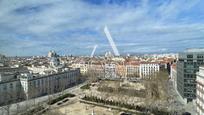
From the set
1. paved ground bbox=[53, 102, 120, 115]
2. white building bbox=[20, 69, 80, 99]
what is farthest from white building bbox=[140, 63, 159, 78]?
paved ground bbox=[53, 102, 120, 115]

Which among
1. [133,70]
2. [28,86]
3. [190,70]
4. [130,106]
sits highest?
[190,70]

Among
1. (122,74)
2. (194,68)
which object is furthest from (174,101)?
(122,74)

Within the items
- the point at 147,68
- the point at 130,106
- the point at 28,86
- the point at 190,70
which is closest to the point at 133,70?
the point at 147,68

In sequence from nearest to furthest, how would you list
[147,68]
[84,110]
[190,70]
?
[84,110]
[190,70]
[147,68]

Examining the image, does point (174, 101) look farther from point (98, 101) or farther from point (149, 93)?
point (98, 101)

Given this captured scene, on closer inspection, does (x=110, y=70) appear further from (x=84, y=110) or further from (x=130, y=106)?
(x=84, y=110)

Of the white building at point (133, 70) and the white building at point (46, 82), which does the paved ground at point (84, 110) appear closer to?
the white building at point (46, 82)

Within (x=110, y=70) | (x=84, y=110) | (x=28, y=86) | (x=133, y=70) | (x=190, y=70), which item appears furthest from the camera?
(x=110, y=70)

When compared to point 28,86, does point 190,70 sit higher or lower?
higher

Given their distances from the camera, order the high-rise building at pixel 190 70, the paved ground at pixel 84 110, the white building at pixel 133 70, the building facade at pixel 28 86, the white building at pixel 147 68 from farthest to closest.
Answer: the white building at pixel 133 70
the white building at pixel 147 68
the building facade at pixel 28 86
the high-rise building at pixel 190 70
the paved ground at pixel 84 110

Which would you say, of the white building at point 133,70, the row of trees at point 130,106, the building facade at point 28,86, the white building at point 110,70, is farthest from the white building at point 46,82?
the white building at point 133,70

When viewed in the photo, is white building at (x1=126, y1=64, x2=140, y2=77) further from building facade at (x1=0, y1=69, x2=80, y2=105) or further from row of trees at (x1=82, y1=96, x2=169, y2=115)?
row of trees at (x1=82, y1=96, x2=169, y2=115)
